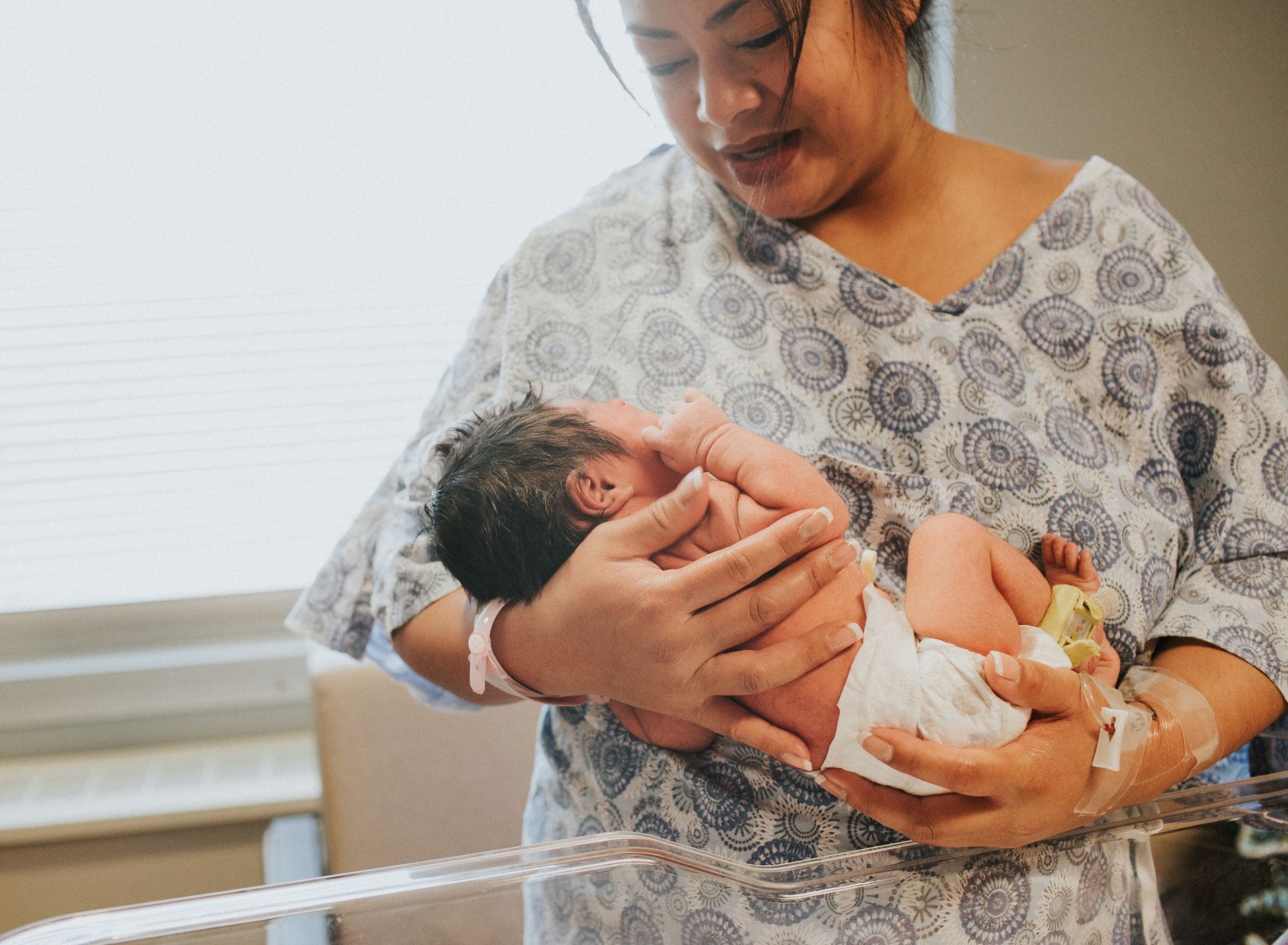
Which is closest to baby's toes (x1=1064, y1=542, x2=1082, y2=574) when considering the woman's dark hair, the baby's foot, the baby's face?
the baby's foot

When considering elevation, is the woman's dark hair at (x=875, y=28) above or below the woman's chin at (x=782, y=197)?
above

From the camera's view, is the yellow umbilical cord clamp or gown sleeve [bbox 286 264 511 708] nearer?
the yellow umbilical cord clamp

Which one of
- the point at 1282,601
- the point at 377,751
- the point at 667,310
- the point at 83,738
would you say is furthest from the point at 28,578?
the point at 1282,601

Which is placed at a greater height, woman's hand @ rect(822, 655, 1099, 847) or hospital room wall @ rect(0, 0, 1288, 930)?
hospital room wall @ rect(0, 0, 1288, 930)

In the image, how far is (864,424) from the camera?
0.91m

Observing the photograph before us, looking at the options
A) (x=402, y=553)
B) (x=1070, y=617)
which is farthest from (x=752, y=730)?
(x=402, y=553)

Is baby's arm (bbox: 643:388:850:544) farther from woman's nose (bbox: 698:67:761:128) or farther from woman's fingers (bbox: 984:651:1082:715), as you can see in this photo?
woman's nose (bbox: 698:67:761:128)

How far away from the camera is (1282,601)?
35.5 inches

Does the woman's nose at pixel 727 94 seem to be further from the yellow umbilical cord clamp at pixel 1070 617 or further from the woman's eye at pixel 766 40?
the yellow umbilical cord clamp at pixel 1070 617

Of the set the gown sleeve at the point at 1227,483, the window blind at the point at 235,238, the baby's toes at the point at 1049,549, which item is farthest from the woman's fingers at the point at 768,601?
the window blind at the point at 235,238

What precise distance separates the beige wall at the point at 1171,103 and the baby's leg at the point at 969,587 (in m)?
0.96

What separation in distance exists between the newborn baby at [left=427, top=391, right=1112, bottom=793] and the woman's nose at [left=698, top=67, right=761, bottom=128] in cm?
25

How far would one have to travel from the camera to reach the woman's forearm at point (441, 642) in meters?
0.90

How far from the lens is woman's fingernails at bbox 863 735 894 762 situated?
2.32 ft
